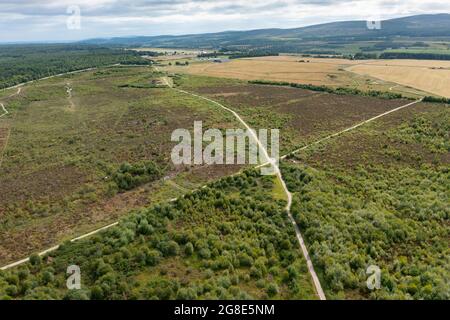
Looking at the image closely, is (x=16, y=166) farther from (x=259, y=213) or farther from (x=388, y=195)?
(x=388, y=195)

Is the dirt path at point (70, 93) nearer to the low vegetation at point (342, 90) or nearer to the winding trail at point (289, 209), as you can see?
the winding trail at point (289, 209)

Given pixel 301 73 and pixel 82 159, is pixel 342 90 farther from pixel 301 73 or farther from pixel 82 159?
pixel 82 159

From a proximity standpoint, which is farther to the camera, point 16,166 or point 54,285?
point 16,166

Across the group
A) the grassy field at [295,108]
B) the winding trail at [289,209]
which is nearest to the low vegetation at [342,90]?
the grassy field at [295,108]

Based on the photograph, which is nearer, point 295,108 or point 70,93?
point 295,108

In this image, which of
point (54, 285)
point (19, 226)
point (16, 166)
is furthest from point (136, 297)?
point (16, 166)

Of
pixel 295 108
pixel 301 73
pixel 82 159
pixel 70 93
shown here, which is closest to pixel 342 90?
pixel 295 108
